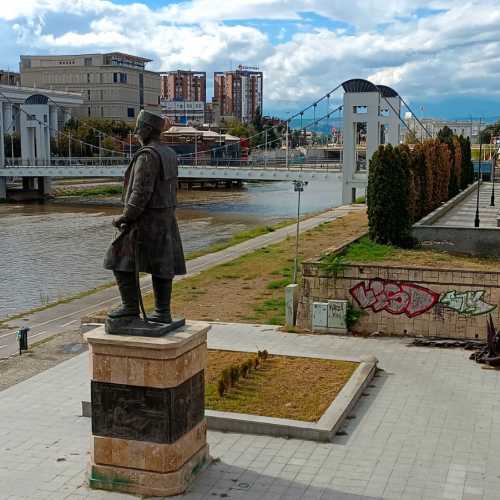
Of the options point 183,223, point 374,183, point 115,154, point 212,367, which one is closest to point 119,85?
point 115,154

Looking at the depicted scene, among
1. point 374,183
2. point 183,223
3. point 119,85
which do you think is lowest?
point 183,223

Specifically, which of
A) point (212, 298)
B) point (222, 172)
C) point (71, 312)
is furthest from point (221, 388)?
point (222, 172)

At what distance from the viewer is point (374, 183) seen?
22.8 meters

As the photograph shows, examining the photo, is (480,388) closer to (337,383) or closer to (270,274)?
(337,383)

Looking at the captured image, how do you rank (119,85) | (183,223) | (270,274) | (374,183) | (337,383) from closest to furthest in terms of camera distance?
(337,383) < (270,274) < (374,183) < (183,223) < (119,85)

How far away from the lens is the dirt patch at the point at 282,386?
9.27 meters

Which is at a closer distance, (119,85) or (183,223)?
(183,223)

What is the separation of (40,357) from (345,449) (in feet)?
20.4

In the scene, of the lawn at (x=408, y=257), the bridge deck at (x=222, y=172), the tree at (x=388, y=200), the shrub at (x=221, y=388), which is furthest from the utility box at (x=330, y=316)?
the bridge deck at (x=222, y=172)

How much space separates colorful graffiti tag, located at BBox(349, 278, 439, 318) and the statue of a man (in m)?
6.63

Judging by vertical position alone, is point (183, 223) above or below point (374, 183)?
below

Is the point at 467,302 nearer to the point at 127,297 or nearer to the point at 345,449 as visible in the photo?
the point at 345,449

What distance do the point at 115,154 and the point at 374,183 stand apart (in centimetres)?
5145

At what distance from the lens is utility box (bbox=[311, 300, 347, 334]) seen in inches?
534
